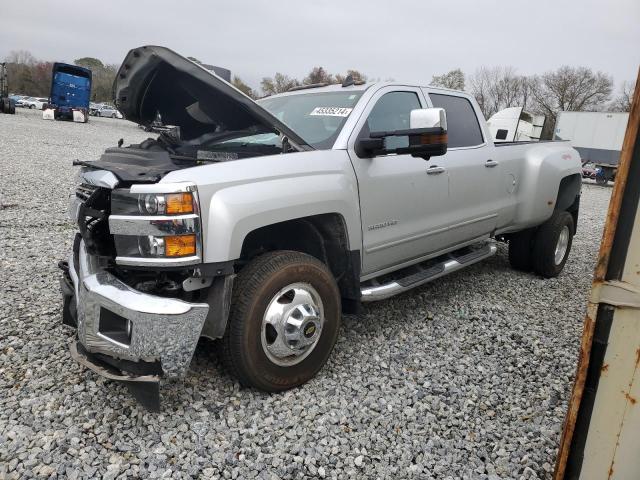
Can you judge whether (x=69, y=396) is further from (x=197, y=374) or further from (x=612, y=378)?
(x=612, y=378)

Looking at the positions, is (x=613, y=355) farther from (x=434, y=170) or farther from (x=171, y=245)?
(x=434, y=170)

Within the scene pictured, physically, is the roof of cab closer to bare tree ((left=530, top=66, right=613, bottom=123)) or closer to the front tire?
the front tire

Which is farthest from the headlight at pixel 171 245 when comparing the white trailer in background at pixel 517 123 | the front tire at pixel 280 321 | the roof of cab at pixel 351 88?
the white trailer in background at pixel 517 123

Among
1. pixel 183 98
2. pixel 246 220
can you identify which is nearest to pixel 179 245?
pixel 246 220

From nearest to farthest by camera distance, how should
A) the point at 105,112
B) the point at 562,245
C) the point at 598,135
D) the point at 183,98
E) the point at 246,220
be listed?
the point at 246,220
the point at 183,98
the point at 562,245
the point at 598,135
the point at 105,112

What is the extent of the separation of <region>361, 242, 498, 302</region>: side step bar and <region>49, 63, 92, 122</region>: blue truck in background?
30.9 m

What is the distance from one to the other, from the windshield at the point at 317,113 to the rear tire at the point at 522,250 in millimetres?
2993

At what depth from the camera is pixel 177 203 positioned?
7.50ft

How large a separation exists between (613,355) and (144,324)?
188 cm

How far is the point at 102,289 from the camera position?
7.77 ft

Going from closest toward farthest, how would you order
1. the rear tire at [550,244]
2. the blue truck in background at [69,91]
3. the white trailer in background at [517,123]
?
the rear tire at [550,244] < the white trailer in background at [517,123] < the blue truck in background at [69,91]

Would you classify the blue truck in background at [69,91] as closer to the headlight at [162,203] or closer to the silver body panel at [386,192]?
the silver body panel at [386,192]

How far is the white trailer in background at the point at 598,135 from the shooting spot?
24297mm

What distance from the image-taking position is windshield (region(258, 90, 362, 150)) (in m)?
3.26
